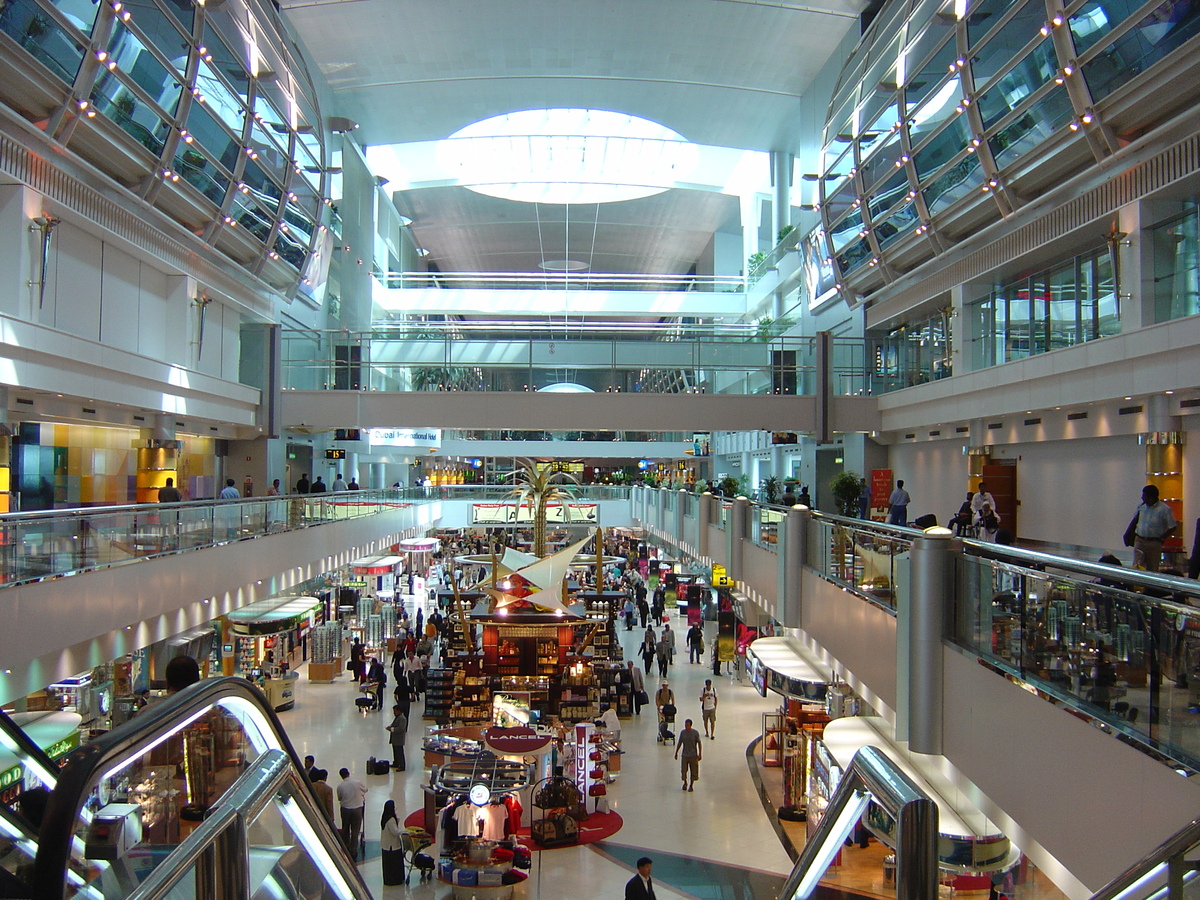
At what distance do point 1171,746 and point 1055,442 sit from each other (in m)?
14.0

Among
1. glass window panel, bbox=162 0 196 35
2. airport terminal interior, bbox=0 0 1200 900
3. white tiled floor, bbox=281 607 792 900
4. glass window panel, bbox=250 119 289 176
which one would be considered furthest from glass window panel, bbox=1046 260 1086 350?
glass window panel, bbox=250 119 289 176

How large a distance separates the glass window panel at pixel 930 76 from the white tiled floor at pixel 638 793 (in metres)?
13.2

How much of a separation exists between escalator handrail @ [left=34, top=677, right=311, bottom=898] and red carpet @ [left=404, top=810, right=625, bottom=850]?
40.4ft

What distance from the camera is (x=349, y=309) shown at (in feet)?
104

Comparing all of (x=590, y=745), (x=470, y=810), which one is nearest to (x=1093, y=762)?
(x=470, y=810)

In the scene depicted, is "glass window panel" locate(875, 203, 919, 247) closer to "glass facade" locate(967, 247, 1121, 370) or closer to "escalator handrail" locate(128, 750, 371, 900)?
"glass facade" locate(967, 247, 1121, 370)

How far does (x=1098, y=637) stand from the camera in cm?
461

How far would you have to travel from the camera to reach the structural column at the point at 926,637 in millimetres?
6516

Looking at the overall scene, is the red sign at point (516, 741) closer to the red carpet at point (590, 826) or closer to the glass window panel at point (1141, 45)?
the red carpet at point (590, 826)

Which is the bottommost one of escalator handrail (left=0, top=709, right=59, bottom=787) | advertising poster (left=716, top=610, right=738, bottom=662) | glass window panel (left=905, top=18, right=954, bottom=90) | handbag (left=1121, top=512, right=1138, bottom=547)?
advertising poster (left=716, top=610, right=738, bottom=662)

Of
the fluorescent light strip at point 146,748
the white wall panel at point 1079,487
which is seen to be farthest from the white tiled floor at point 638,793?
the fluorescent light strip at point 146,748

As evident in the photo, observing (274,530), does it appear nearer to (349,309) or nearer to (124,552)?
(124,552)

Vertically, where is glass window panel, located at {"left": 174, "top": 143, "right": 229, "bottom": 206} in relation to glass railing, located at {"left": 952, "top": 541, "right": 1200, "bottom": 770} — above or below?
above

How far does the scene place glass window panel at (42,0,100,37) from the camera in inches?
470
